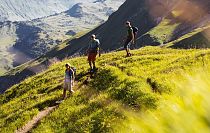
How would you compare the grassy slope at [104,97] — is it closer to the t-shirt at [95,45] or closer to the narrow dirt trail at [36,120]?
the narrow dirt trail at [36,120]

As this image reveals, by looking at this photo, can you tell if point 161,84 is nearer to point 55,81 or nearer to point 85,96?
point 85,96

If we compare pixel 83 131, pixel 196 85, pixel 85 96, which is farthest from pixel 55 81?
pixel 196 85

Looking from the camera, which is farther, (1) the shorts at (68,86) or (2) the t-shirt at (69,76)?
(2) the t-shirt at (69,76)

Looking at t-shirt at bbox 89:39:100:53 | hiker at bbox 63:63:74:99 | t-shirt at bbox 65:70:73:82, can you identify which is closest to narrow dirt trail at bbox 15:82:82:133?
hiker at bbox 63:63:74:99

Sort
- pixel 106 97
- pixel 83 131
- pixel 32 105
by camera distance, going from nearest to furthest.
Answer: pixel 83 131
pixel 106 97
pixel 32 105

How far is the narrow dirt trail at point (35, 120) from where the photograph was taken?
28.9 metres

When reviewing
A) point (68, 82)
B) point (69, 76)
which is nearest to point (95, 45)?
point (69, 76)

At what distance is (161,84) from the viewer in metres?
28.1

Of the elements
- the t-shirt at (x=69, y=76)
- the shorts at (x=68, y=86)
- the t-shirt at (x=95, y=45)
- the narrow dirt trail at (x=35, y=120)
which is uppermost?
the t-shirt at (x=95, y=45)

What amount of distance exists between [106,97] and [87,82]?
22.2 feet

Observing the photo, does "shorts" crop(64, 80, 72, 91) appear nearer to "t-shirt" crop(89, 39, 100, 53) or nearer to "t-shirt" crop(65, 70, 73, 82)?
"t-shirt" crop(65, 70, 73, 82)

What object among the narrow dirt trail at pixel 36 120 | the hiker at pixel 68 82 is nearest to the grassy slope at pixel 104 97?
the narrow dirt trail at pixel 36 120

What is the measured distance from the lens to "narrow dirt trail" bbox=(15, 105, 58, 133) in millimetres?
28906

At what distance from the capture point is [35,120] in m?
30.0
